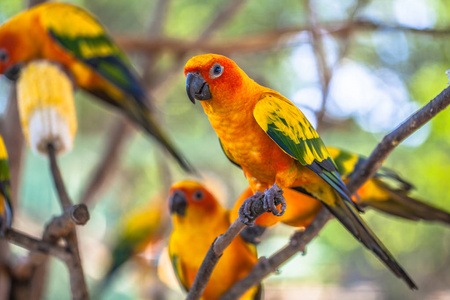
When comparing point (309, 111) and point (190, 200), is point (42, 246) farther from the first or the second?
point (309, 111)

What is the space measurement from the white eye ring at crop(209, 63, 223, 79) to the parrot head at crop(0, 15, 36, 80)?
1.90ft

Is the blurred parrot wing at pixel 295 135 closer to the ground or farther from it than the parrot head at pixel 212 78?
closer to the ground

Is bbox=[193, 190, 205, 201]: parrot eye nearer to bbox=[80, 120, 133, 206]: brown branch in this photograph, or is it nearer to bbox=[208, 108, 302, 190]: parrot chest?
bbox=[208, 108, 302, 190]: parrot chest

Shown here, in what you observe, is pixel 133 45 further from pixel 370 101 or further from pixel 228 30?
pixel 370 101

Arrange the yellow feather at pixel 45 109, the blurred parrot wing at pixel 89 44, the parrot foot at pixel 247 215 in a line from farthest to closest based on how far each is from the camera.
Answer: the blurred parrot wing at pixel 89 44 < the yellow feather at pixel 45 109 < the parrot foot at pixel 247 215

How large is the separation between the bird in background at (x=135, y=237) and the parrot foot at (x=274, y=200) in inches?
56.6

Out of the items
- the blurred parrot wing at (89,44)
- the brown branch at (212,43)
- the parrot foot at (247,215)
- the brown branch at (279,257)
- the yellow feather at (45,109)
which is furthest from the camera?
the brown branch at (212,43)

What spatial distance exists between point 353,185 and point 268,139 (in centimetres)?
18

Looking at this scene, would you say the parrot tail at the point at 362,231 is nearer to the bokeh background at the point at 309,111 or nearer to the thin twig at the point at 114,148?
the bokeh background at the point at 309,111

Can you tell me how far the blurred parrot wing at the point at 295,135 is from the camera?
0.59 meters

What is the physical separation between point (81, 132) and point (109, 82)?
62.4 inches

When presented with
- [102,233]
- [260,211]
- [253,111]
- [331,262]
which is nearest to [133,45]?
[253,111]

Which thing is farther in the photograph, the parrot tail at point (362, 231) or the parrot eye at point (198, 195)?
the parrot eye at point (198, 195)

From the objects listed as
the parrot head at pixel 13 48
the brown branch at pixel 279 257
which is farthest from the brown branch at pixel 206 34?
the brown branch at pixel 279 257
